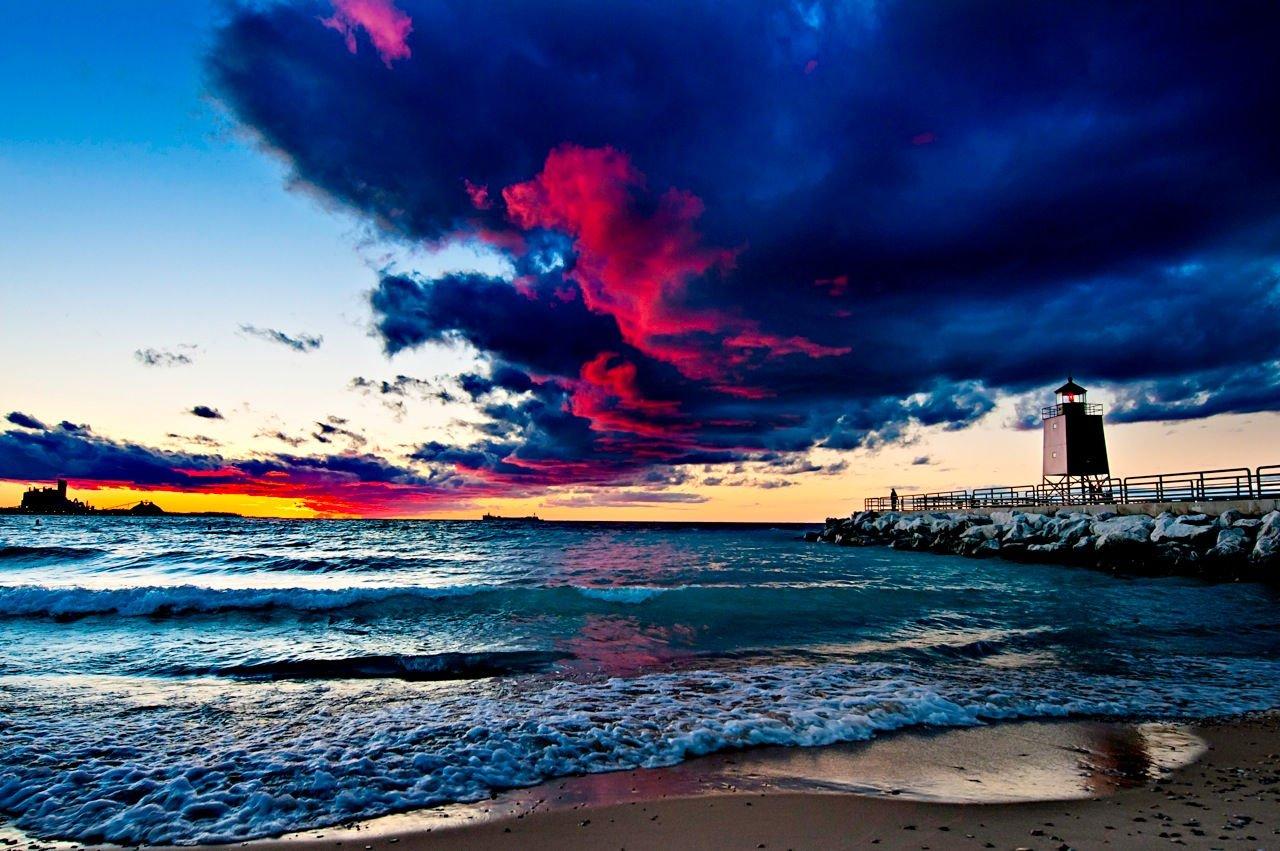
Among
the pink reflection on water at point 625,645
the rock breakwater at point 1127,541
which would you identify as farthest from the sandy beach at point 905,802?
the rock breakwater at point 1127,541

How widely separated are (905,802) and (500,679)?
21.5ft

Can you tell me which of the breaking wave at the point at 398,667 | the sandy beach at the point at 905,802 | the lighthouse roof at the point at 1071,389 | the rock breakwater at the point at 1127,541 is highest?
the lighthouse roof at the point at 1071,389

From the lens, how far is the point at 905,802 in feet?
17.4

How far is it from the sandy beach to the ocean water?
1.55 ft

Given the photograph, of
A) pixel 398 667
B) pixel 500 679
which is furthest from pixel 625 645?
pixel 398 667

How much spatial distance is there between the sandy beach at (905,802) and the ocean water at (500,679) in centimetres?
47

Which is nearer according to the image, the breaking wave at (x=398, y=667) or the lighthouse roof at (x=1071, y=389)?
the breaking wave at (x=398, y=667)

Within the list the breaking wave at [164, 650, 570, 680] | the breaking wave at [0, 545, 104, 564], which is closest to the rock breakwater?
the breaking wave at [164, 650, 570, 680]

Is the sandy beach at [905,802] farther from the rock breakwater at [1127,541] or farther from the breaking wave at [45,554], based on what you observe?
the breaking wave at [45,554]

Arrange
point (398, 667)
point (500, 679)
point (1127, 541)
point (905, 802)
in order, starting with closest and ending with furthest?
point (905, 802), point (500, 679), point (398, 667), point (1127, 541)

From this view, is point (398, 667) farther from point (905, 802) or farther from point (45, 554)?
point (45, 554)

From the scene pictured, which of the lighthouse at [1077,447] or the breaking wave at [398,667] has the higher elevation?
the lighthouse at [1077,447]

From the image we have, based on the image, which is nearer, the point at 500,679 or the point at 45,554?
the point at 500,679

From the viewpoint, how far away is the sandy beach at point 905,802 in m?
4.62
